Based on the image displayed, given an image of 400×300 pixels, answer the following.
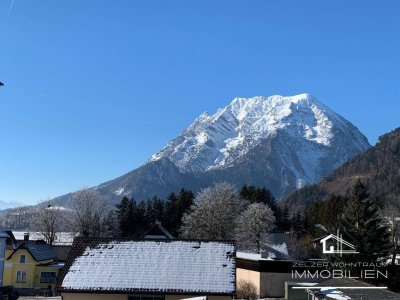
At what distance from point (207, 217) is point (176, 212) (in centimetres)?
1305

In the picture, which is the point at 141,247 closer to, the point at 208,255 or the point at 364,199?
the point at 208,255

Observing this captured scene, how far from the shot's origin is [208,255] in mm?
26484

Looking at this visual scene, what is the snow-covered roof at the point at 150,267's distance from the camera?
2483cm

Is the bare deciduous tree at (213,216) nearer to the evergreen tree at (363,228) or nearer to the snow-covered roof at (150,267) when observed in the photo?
the evergreen tree at (363,228)

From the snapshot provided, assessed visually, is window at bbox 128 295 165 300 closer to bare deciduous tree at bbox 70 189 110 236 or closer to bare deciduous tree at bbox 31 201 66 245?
bare deciduous tree at bbox 70 189 110 236

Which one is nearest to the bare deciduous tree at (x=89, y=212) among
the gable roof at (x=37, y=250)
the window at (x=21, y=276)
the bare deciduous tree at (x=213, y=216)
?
the gable roof at (x=37, y=250)

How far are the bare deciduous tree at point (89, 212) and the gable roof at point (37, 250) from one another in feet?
34.8

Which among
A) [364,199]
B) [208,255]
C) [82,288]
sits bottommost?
[82,288]

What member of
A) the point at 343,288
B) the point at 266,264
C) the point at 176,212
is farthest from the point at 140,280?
the point at 176,212

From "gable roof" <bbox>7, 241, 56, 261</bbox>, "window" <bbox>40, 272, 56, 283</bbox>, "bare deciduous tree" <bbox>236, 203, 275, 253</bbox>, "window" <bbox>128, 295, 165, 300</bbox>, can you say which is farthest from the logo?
"gable roof" <bbox>7, 241, 56, 261</bbox>

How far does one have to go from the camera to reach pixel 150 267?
1024 inches

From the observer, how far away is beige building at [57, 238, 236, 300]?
81.1ft

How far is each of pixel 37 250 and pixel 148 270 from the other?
39.5 m

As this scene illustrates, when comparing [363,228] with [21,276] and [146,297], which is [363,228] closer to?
[146,297]
